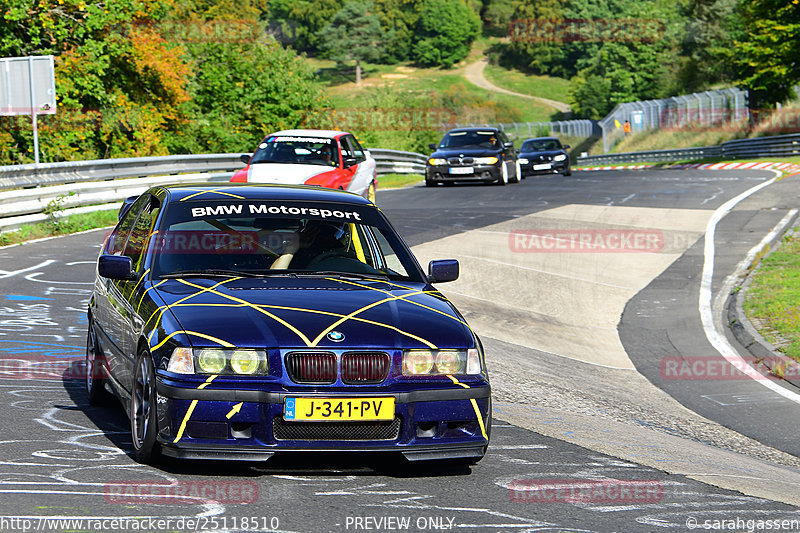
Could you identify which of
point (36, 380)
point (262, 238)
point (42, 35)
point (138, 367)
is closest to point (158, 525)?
point (138, 367)

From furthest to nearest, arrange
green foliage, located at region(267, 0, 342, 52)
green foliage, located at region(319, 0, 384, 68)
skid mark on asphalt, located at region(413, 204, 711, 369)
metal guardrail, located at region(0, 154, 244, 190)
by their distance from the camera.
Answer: green foliage, located at region(267, 0, 342, 52), green foliage, located at region(319, 0, 384, 68), metal guardrail, located at region(0, 154, 244, 190), skid mark on asphalt, located at region(413, 204, 711, 369)

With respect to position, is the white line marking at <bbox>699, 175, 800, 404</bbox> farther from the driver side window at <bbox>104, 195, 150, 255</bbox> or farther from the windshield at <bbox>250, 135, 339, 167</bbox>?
the windshield at <bbox>250, 135, 339, 167</bbox>

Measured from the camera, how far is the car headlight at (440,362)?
559 centimetres

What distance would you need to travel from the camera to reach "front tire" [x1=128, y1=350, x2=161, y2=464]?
552 centimetres

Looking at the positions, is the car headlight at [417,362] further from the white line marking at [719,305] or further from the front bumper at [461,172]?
the front bumper at [461,172]

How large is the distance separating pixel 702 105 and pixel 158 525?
62795 mm

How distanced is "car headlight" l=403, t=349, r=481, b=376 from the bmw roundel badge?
13.2 inches

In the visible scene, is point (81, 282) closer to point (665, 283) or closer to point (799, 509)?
point (665, 283)

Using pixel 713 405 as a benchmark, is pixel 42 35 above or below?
above

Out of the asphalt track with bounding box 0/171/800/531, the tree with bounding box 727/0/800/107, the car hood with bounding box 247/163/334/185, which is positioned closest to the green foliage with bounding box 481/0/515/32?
the tree with bounding box 727/0/800/107

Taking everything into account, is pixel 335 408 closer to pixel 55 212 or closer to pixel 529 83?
pixel 55 212

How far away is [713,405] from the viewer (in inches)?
413

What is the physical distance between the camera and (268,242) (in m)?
6.99

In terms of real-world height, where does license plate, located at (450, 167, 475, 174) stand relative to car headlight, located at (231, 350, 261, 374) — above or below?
below
